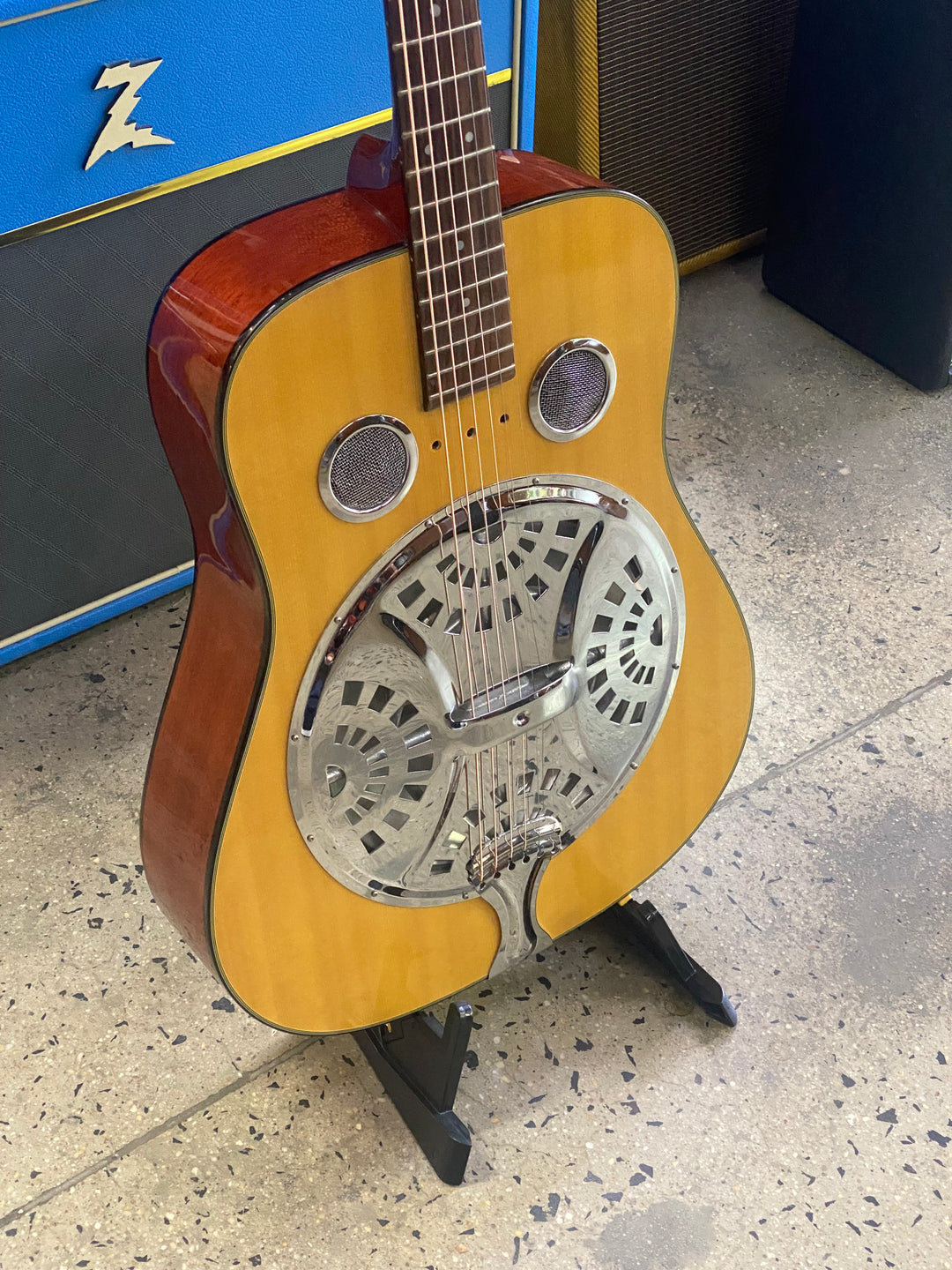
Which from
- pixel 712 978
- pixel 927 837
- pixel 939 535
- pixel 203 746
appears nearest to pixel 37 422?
pixel 203 746

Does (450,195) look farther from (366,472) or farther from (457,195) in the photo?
(366,472)

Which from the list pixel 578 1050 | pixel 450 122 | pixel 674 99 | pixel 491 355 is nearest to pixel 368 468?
pixel 491 355

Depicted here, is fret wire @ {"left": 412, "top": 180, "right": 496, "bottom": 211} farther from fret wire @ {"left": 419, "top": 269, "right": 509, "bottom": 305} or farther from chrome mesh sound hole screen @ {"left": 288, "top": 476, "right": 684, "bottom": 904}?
chrome mesh sound hole screen @ {"left": 288, "top": 476, "right": 684, "bottom": 904}

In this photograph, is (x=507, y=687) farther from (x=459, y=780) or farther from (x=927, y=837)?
(x=927, y=837)

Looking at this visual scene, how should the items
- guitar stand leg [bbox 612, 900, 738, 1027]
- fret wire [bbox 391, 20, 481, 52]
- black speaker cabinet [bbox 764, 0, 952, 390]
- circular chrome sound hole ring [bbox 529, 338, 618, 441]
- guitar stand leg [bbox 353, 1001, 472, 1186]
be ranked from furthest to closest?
black speaker cabinet [bbox 764, 0, 952, 390] → guitar stand leg [bbox 612, 900, 738, 1027] → guitar stand leg [bbox 353, 1001, 472, 1186] → circular chrome sound hole ring [bbox 529, 338, 618, 441] → fret wire [bbox 391, 20, 481, 52]

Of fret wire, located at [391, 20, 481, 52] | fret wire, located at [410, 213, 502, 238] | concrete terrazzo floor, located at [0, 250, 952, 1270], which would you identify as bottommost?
concrete terrazzo floor, located at [0, 250, 952, 1270]

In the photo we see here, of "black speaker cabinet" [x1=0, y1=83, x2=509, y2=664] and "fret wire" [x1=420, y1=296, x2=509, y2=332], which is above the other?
"fret wire" [x1=420, y1=296, x2=509, y2=332]

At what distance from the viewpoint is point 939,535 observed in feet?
5.27

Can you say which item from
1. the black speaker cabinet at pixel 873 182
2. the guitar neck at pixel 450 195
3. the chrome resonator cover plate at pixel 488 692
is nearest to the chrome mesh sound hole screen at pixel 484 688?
the chrome resonator cover plate at pixel 488 692

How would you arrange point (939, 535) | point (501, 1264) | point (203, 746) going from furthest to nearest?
point (939, 535)
point (501, 1264)
point (203, 746)

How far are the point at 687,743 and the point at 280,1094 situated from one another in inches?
18.9

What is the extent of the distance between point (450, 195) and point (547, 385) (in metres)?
0.15

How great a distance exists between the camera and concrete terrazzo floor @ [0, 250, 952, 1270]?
99 centimetres

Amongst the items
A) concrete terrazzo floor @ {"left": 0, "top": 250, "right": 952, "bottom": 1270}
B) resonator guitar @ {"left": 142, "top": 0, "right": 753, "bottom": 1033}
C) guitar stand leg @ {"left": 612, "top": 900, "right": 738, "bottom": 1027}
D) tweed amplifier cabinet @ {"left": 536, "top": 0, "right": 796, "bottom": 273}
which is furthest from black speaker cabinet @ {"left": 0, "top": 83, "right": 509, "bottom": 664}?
guitar stand leg @ {"left": 612, "top": 900, "right": 738, "bottom": 1027}
